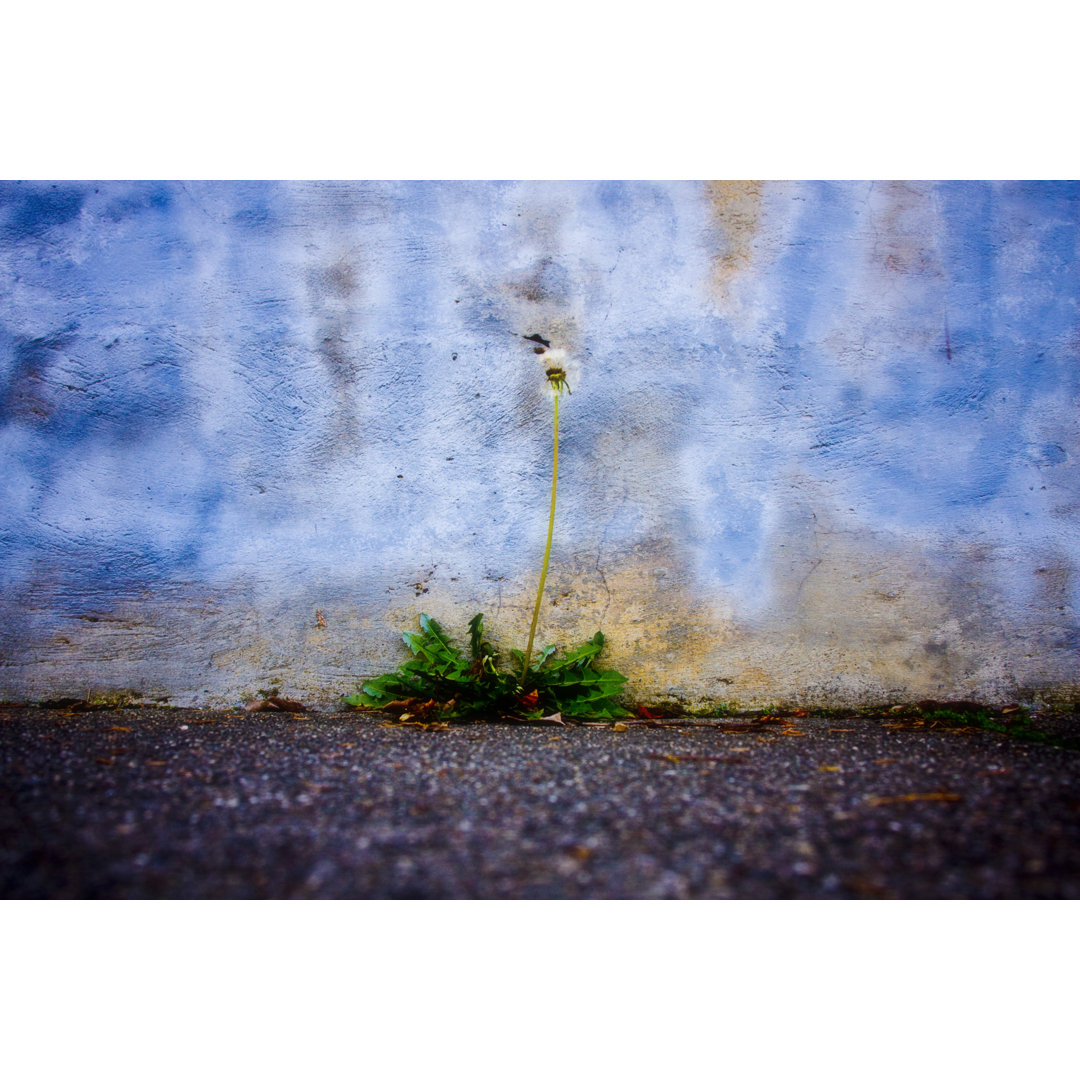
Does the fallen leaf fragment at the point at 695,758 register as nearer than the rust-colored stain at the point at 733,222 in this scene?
Yes

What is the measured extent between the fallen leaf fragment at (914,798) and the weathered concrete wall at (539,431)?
3.81 ft

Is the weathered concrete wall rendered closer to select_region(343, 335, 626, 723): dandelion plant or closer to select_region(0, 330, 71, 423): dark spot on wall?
select_region(0, 330, 71, 423): dark spot on wall

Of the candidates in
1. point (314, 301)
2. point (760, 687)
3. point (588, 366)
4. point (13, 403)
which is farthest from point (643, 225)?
point (13, 403)

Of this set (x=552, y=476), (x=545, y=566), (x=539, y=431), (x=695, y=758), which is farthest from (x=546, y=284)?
(x=695, y=758)

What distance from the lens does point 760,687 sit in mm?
2898

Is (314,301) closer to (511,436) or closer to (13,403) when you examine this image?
(511,436)

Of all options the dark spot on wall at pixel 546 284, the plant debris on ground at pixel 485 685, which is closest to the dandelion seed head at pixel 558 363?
the dark spot on wall at pixel 546 284

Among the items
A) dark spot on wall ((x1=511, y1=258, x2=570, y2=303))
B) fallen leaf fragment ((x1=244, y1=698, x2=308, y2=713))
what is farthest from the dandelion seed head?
fallen leaf fragment ((x1=244, y1=698, x2=308, y2=713))

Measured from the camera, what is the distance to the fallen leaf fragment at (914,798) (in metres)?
1.68

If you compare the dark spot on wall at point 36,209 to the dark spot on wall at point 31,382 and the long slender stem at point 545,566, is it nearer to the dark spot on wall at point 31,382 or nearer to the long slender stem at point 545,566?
the dark spot on wall at point 31,382

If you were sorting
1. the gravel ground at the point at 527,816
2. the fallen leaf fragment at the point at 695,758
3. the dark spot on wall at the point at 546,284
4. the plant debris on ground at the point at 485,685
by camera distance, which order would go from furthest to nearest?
the dark spot on wall at the point at 546,284 < the plant debris on ground at the point at 485,685 < the fallen leaf fragment at the point at 695,758 < the gravel ground at the point at 527,816

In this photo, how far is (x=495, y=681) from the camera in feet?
8.95

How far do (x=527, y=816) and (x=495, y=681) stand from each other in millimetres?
1151

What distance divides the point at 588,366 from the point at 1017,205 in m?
2.20
